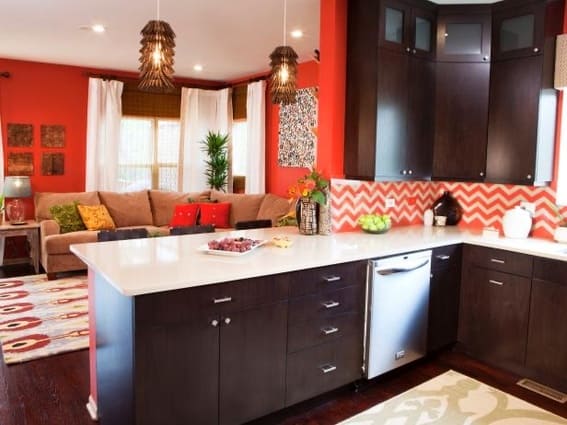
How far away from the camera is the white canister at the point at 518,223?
3.58 m

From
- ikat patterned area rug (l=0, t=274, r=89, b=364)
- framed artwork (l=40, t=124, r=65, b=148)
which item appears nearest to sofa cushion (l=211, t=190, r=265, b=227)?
ikat patterned area rug (l=0, t=274, r=89, b=364)

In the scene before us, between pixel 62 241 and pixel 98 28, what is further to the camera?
Result: pixel 62 241

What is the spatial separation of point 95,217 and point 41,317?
2.10 m

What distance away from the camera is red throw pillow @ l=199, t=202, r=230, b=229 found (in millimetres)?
6617

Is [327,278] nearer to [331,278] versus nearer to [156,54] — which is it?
[331,278]

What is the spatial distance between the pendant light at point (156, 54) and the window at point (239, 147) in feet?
16.3

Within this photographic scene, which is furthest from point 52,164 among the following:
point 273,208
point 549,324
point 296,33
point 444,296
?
point 549,324

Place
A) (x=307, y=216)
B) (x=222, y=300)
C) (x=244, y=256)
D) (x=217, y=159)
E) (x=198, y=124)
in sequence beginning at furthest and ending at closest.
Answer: (x=198, y=124), (x=217, y=159), (x=307, y=216), (x=244, y=256), (x=222, y=300)

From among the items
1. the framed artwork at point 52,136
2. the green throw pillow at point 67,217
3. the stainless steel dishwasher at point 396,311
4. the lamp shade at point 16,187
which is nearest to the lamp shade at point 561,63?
the stainless steel dishwasher at point 396,311

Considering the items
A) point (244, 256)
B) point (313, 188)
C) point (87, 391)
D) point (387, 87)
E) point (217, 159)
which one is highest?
point (387, 87)

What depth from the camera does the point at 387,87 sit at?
3.42m

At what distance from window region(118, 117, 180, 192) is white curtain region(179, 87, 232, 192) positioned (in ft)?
0.46

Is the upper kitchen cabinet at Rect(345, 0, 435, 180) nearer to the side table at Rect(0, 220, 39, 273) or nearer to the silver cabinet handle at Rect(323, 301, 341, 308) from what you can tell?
the silver cabinet handle at Rect(323, 301, 341, 308)

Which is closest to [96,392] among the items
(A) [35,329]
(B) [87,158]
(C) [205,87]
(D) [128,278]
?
(D) [128,278]
